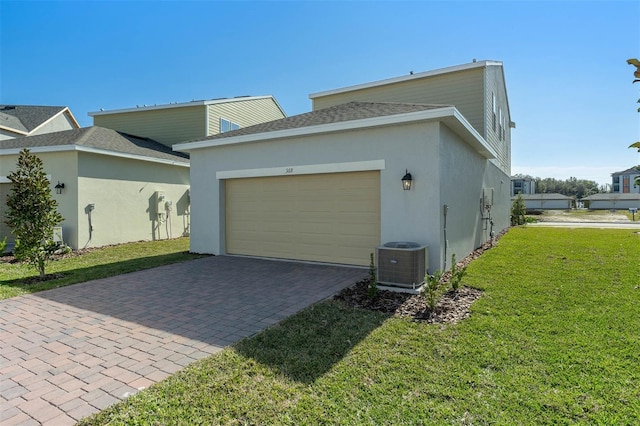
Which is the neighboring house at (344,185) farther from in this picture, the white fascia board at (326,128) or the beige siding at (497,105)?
the beige siding at (497,105)

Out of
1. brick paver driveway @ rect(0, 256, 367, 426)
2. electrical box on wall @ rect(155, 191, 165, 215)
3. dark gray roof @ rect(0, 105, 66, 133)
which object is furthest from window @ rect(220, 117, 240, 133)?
dark gray roof @ rect(0, 105, 66, 133)

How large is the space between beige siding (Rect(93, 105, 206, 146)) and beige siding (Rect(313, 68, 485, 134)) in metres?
7.70

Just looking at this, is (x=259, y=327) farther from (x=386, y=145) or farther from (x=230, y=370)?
(x=386, y=145)

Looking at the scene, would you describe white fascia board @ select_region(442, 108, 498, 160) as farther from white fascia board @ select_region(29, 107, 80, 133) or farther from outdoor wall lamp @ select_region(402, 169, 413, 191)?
white fascia board @ select_region(29, 107, 80, 133)

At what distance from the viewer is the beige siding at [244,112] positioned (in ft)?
57.0

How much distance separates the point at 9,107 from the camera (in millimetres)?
25609

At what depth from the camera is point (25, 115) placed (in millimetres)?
24656

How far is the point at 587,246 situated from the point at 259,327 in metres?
10.7

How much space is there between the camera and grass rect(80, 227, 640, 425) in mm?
2643

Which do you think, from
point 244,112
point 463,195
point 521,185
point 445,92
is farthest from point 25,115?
point 521,185

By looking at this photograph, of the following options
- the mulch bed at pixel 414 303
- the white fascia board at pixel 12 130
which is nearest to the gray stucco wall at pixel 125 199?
the mulch bed at pixel 414 303

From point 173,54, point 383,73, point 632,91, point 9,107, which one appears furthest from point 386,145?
point 9,107

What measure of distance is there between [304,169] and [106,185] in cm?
795

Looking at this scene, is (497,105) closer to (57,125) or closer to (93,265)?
(93,265)
